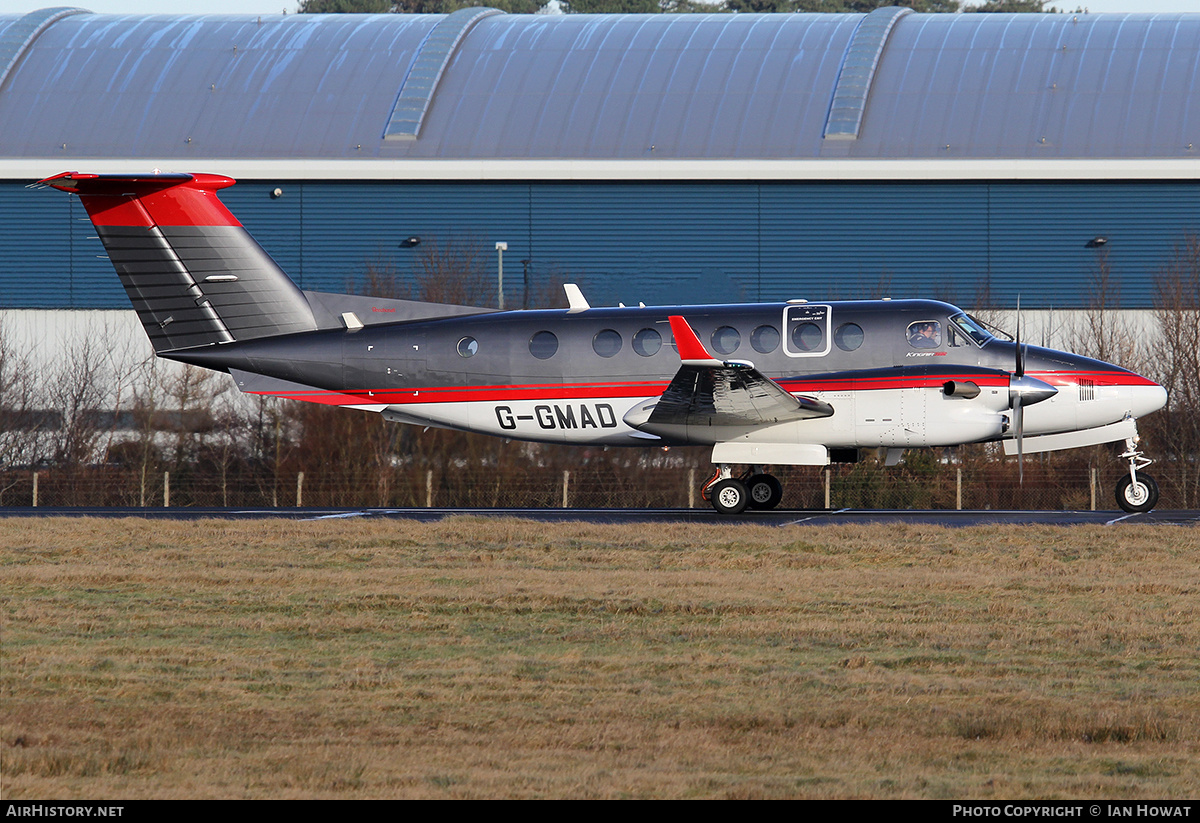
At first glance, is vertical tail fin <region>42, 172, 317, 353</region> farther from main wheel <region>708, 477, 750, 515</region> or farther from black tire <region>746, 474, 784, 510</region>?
black tire <region>746, 474, 784, 510</region>

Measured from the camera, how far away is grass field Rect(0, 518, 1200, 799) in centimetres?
653

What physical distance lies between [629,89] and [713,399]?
2194 cm

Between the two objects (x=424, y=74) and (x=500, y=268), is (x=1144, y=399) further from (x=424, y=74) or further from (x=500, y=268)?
(x=424, y=74)

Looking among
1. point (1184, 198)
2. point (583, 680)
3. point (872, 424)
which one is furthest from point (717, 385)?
point (1184, 198)

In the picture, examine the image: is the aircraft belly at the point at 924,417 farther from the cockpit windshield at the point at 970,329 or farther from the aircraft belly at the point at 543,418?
the aircraft belly at the point at 543,418

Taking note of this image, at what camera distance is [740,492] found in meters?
20.9

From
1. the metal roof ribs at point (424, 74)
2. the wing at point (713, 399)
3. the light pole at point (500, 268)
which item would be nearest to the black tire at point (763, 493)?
the wing at point (713, 399)

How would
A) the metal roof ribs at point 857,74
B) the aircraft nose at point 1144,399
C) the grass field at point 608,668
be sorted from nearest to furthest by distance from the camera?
the grass field at point 608,668
the aircraft nose at point 1144,399
the metal roof ribs at point 857,74

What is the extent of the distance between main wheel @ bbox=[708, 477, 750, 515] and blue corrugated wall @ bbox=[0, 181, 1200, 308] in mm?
16750

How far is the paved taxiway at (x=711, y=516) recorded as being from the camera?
19.9 meters

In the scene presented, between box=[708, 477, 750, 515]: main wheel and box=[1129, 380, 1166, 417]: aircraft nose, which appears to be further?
box=[708, 477, 750, 515]: main wheel

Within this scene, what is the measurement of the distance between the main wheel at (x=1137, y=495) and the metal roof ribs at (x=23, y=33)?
35.6m

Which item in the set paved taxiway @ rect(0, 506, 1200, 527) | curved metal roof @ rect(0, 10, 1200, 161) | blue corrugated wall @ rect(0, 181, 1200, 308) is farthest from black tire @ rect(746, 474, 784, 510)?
curved metal roof @ rect(0, 10, 1200, 161)

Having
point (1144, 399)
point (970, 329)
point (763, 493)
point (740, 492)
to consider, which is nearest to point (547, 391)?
point (740, 492)
